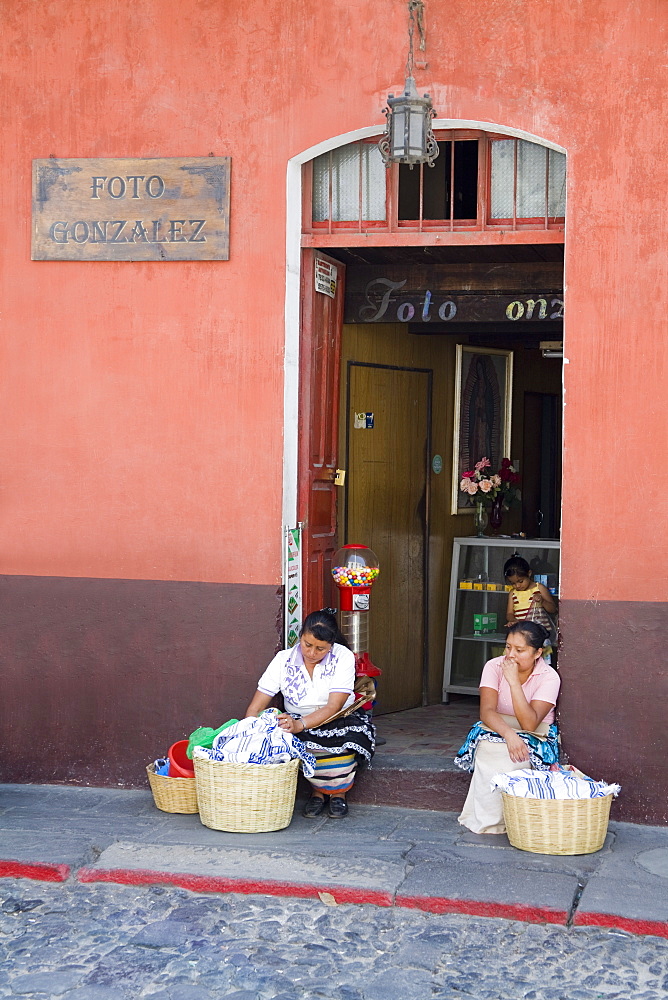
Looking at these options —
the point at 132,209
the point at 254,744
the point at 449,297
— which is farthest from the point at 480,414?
the point at 254,744

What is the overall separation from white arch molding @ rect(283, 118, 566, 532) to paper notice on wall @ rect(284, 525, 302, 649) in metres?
0.09

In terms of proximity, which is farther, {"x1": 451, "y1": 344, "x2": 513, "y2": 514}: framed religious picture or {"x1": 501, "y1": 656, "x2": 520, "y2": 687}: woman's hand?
{"x1": 451, "y1": 344, "x2": 513, "y2": 514}: framed religious picture

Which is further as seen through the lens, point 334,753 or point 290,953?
point 334,753

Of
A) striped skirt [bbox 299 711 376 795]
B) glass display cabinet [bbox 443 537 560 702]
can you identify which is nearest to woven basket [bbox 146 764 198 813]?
striped skirt [bbox 299 711 376 795]

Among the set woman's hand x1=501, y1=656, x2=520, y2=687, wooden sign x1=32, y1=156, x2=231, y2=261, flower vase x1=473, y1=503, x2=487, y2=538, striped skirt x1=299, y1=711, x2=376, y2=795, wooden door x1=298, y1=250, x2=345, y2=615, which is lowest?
striped skirt x1=299, y1=711, x2=376, y2=795

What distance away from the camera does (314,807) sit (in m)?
6.24

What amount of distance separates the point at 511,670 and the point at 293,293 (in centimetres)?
244

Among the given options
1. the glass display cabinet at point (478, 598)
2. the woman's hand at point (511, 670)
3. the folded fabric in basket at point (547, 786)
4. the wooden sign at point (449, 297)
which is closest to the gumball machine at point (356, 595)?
the woman's hand at point (511, 670)

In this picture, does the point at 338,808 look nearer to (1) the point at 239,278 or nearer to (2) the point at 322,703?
(2) the point at 322,703

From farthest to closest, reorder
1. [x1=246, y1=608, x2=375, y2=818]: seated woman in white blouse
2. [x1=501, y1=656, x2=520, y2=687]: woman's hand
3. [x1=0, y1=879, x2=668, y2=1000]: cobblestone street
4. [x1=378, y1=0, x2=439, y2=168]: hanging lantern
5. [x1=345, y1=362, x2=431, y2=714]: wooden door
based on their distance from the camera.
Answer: [x1=345, y1=362, x2=431, y2=714]: wooden door, [x1=246, y1=608, x2=375, y2=818]: seated woman in white blouse, [x1=501, y1=656, x2=520, y2=687]: woman's hand, [x1=378, y1=0, x2=439, y2=168]: hanging lantern, [x1=0, y1=879, x2=668, y2=1000]: cobblestone street

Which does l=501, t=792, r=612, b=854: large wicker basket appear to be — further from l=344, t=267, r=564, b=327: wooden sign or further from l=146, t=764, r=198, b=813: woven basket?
l=344, t=267, r=564, b=327: wooden sign

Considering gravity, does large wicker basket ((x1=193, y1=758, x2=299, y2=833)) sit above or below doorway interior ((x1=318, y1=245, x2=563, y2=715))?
below

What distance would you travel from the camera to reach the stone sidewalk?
16.5 feet

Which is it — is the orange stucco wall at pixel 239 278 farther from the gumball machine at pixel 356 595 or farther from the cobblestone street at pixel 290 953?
the cobblestone street at pixel 290 953
